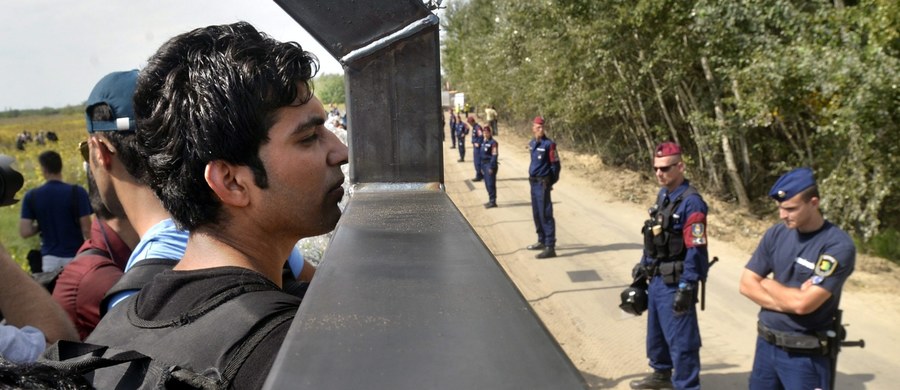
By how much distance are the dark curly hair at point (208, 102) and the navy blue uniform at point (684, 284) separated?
4660 millimetres

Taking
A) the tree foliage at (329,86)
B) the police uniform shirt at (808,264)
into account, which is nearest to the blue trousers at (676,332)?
the police uniform shirt at (808,264)

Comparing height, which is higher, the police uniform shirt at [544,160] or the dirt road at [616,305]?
the police uniform shirt at [544,160]

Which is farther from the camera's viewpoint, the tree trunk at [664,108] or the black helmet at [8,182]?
the tree trunk at [664,108]

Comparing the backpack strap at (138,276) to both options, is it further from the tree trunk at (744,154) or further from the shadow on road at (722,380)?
the tree trunk at (744,154)

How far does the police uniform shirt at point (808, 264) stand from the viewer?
3.97 metres

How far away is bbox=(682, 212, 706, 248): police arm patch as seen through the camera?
5285 mm

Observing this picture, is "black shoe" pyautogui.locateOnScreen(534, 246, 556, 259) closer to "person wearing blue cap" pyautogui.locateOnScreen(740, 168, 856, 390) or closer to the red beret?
the red beret

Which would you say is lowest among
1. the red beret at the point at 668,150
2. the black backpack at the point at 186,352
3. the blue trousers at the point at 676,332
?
the blue trousers at the point at 676,332

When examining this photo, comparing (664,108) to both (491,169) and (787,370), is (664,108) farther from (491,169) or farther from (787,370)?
(787,370)

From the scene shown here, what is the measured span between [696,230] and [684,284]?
457 mm

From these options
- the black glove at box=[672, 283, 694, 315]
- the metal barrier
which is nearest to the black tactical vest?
the black glove at box=[672, 283, 694, 315]

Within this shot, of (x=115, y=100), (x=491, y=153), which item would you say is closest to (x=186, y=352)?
(x=115, y=100)

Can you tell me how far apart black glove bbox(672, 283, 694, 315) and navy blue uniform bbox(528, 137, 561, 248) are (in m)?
5.77

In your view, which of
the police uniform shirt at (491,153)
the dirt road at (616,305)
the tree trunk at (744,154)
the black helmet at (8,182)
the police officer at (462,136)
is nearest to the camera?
the black helmet at (8,182)
